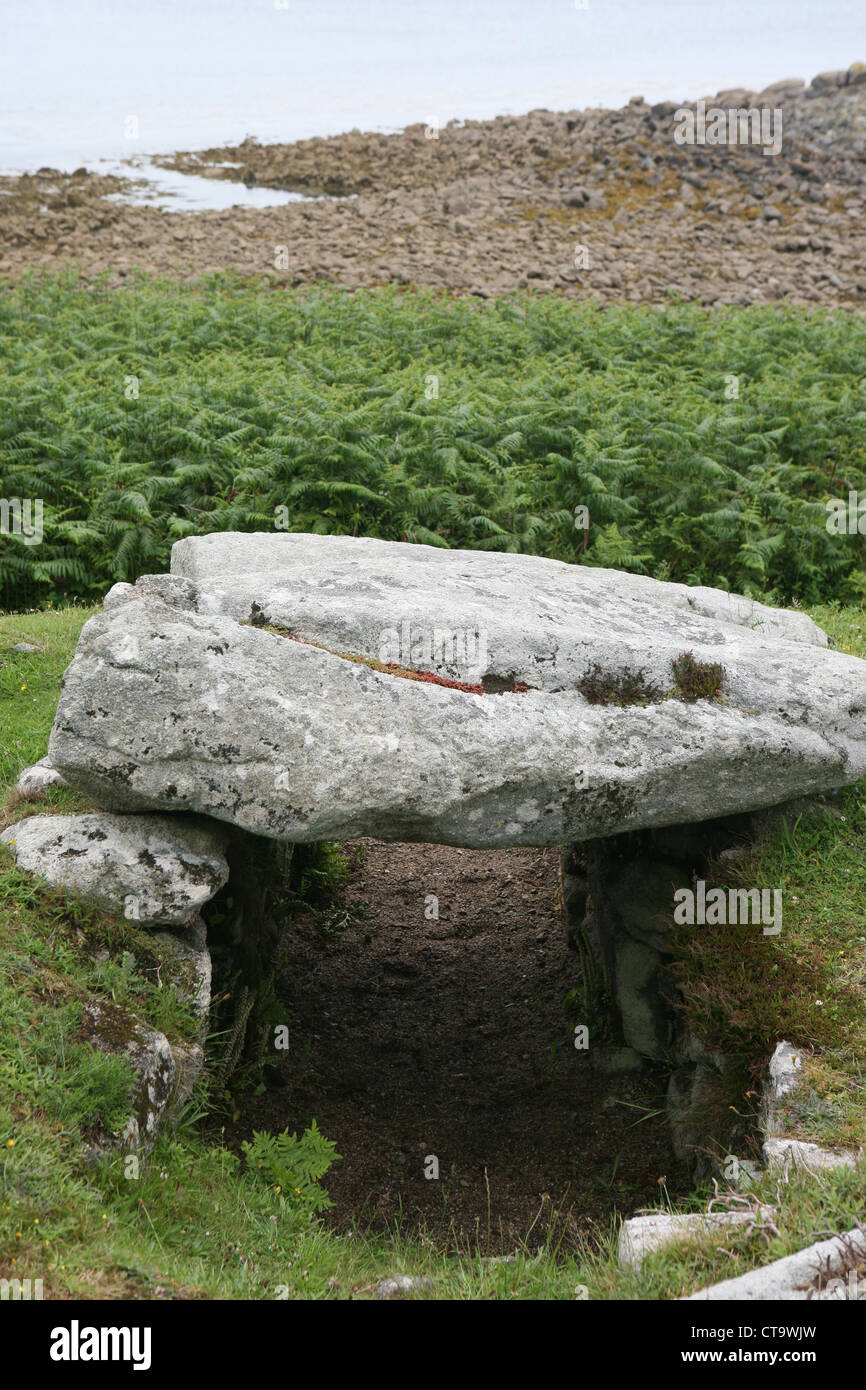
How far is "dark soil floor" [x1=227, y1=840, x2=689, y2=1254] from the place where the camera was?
7.80 m

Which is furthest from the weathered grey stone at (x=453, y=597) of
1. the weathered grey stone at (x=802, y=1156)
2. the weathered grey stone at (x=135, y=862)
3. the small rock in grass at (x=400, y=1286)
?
the small rock in grass at (x=400, y=1286)

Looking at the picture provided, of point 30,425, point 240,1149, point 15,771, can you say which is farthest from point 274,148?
point 240,1149

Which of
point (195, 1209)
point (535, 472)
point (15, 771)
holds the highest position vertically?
point (535, 472)

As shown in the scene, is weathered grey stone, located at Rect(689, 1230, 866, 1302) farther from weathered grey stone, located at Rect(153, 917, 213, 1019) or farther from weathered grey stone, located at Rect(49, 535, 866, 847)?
weathered grey stone, located at Rect(153, 917, 213, 1019)

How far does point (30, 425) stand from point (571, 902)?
10.6m

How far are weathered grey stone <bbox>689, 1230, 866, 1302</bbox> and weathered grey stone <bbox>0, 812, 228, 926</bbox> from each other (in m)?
3.82

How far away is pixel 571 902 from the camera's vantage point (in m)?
10.7

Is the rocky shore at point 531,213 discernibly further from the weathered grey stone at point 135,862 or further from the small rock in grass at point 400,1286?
the small rock in grass at point 400,1286

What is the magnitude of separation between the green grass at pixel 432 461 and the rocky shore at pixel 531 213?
10.5 metres

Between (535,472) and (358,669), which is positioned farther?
(535,472)

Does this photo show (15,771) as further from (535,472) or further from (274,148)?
(274,148)

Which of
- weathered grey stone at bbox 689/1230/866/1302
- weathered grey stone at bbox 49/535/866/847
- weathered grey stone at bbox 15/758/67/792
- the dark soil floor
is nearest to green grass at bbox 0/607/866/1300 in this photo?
weathered grey stone at bbox 15/758/67/792

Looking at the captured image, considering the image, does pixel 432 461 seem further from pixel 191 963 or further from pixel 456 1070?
pixel 191 963

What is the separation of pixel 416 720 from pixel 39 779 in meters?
3.12
